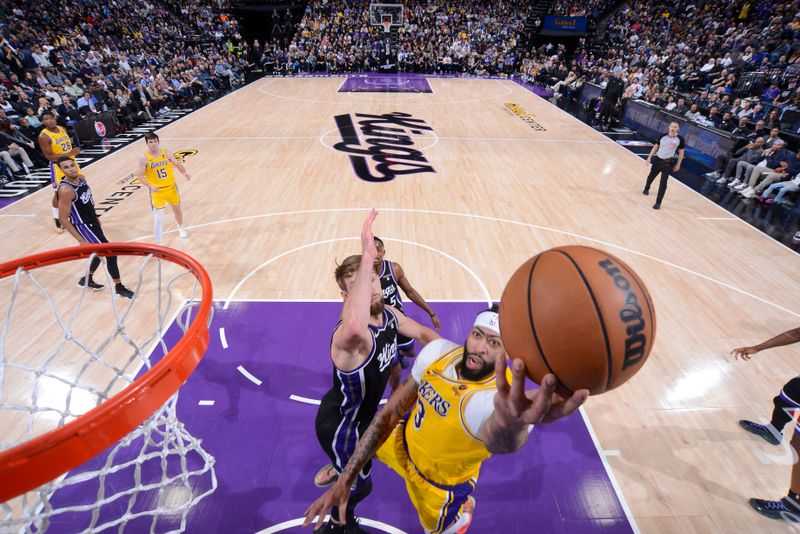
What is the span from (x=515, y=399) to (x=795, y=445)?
3.16 m

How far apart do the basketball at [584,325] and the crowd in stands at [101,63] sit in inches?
460

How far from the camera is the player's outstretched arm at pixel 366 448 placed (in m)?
2.16

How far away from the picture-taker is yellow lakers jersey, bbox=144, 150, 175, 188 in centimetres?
614

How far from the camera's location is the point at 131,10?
23.2m

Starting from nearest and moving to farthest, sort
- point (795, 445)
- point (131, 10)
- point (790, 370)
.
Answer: point (795, 445), point (790, 370), point (131, 10)

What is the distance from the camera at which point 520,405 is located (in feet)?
5.00

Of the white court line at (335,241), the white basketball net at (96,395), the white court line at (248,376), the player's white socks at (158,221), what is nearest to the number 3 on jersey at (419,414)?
the white basketball net at (96,395)

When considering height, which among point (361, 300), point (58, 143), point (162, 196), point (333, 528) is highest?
point (361, 300)

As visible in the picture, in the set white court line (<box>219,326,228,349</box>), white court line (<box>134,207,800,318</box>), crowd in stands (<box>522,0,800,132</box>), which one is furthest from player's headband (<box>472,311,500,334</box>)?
crowd in stands (<box>522,0,800,132</box>)

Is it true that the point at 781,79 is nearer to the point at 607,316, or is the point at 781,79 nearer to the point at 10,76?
the point at 607,316

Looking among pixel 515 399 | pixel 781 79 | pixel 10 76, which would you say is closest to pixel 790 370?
pixel 515 399

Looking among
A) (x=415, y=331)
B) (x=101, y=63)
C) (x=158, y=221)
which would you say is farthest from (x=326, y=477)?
(x=101, y=63)

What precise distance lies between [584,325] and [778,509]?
3.09m

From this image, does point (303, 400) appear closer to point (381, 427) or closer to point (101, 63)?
point (381, 427)
